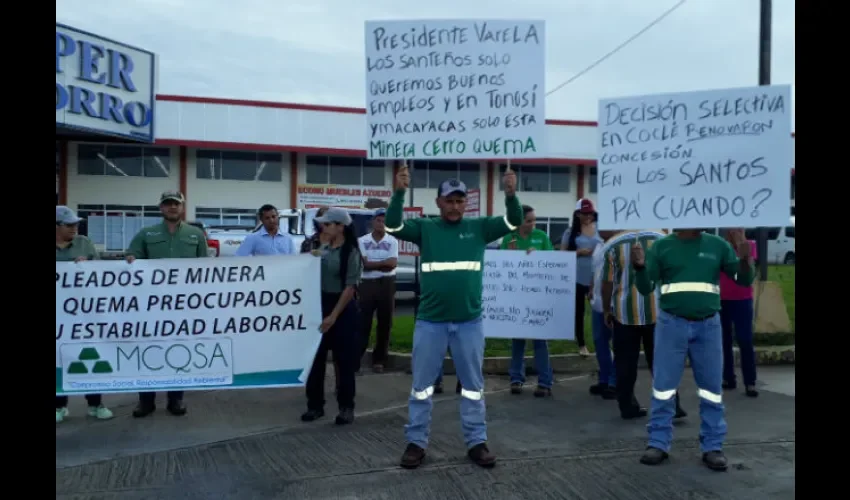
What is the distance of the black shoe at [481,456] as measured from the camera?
4844mm

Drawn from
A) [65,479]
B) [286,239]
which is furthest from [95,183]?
[65,479]

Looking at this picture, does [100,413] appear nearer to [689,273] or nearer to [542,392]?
[542,392]

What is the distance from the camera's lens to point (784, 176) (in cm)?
477

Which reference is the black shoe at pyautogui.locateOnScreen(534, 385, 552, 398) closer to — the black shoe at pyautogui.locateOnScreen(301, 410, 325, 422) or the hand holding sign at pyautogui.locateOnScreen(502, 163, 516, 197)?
the black shoe at pyautogui.locateOnScreen(301, 410, 325, 422)

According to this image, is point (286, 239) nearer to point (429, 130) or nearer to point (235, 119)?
point (429, 130)

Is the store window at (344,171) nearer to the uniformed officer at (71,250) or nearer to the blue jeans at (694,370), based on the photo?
the uniformed officer at (71,250)

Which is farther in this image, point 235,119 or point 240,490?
point 235,119

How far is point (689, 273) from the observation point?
4992 mm

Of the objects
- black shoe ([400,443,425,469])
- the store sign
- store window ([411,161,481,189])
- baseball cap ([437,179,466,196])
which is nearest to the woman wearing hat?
baseball cap ([437,179,466,196])

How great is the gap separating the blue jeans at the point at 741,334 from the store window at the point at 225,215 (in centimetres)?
2639

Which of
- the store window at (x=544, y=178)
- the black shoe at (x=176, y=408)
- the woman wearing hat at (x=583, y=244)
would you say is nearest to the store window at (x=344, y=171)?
the store window at (x=544, y=178)
